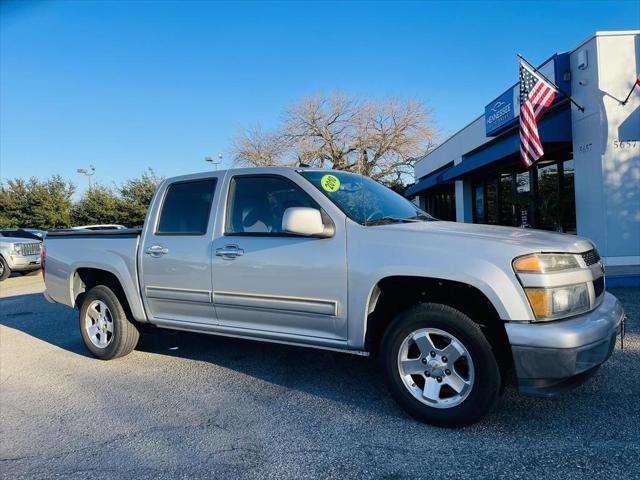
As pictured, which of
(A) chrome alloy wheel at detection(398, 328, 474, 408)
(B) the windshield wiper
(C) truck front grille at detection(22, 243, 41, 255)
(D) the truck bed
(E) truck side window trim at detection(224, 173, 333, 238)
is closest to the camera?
(A) chrome alloy wheel at detection(398, 328, 474, 408)

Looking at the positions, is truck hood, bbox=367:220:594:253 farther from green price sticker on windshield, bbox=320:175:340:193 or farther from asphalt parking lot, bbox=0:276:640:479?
asphalt parking lot, bbox=0:276:640:479

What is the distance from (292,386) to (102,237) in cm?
264

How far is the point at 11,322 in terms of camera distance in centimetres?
783

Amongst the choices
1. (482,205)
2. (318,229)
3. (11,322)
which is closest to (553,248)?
(318,229)

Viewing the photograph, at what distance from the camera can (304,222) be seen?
3537 mm

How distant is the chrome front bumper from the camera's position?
2855 mm

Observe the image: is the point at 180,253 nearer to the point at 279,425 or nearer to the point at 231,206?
the point at 231,206

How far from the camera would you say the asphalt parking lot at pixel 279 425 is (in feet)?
9.17

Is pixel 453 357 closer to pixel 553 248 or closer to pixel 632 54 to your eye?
pixel 553 248

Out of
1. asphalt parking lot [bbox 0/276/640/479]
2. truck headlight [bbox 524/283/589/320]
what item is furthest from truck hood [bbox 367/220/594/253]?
asphalt parking lot [bbox 0/276/640/479]

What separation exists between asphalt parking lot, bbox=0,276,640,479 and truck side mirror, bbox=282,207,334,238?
1349mm

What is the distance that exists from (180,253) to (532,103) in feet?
29.7

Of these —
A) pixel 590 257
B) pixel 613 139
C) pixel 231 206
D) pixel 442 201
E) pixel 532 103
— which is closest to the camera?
pixel 590 257

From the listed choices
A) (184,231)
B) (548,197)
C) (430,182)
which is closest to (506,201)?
(548,197)
